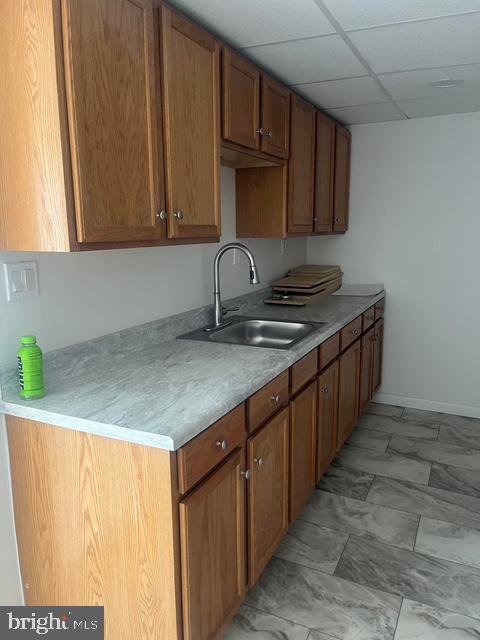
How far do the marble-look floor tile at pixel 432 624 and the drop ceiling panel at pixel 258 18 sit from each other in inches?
85.4

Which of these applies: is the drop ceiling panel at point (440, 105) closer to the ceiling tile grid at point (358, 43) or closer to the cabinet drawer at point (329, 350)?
the ceiling tile grid at point (358, 43)

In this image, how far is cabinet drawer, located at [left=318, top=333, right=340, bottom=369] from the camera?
2330 mm

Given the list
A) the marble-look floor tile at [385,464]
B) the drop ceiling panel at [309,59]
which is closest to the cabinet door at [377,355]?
the marble-look floor tile at [385,464]

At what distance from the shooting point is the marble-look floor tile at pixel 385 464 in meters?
2.78

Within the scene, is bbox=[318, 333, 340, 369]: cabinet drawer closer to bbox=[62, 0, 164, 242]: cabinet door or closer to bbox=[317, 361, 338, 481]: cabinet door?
bbox=[317, 361, 338, 481]: cabinet door

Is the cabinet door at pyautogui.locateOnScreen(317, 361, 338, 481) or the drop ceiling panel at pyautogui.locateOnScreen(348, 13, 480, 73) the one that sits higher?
the drop ceiling panel at pyautogui.locateOnScreen(348, 13, 480, 73)

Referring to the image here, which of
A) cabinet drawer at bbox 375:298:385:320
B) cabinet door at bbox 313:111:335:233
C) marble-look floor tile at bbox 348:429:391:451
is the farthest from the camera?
cabinet drawer at bbox 375:298:385:320

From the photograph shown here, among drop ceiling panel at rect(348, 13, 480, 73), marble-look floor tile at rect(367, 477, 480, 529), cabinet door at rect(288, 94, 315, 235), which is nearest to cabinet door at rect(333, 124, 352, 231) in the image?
cabinet door at rect(288, 94, 315, 235)

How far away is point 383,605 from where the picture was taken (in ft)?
5.99

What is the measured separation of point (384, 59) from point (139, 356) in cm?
169

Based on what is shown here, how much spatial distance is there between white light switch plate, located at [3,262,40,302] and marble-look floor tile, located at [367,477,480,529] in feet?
6.35

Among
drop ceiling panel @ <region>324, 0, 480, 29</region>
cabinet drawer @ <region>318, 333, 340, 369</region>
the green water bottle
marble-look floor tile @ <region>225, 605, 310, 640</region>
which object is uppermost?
drop ceiling panel @ <region>324, 0, 480, 29</region>

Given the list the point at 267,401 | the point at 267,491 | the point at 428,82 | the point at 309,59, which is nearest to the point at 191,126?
the point at 309,59

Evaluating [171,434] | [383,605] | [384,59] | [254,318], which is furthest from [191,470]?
[384,59]
